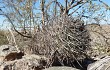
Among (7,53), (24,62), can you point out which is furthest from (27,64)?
(7,53)

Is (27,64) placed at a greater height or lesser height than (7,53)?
lesser

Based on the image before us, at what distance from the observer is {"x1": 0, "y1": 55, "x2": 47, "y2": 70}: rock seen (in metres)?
6.68

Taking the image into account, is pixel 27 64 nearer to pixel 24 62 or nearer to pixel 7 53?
pixel 24 62

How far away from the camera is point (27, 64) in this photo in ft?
22.1

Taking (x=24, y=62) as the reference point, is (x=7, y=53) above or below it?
above

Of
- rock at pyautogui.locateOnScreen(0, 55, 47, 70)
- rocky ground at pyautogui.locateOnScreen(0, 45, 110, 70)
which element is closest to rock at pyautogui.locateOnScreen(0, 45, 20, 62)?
rocky ground at pyautogui.locateOnScreen(0, 45, 110, 70)

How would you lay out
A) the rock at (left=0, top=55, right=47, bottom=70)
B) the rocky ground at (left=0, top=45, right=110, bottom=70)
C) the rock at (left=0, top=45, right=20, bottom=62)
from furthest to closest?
the rock at (left=0, top=45, right=20, bottom=62), the rock at (left=0, top=55, right=47, bottom=70), the rocky ground at (left=0, top=45, right=110, bottom=70)

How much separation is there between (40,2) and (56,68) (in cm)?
258

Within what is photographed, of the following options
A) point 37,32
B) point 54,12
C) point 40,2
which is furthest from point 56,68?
point 40,2

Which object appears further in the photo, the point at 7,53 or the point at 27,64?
the point at 7,53

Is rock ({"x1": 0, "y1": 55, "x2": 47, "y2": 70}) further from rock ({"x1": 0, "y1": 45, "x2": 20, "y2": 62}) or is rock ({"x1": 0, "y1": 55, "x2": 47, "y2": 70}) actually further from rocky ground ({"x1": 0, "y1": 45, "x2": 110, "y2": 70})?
rock ({"x1": 0, "y1": 45, "x2": 20, "y2": 62})

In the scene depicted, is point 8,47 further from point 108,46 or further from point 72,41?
point 108,46

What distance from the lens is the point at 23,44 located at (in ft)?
25.6

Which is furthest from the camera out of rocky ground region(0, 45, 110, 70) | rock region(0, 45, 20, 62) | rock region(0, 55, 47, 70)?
rock region(0, 45, 20, 62)
